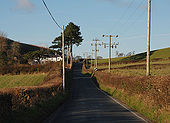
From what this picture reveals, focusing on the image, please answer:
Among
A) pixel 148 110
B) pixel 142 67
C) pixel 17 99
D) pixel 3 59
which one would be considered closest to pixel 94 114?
pixel 148 110

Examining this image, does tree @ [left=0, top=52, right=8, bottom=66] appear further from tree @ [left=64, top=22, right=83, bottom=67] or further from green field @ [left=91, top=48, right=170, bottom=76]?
green field @ [left=91, top=48, right=170, bottom=76]

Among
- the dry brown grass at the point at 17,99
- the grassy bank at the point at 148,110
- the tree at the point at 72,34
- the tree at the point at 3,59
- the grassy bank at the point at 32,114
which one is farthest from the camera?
the tree at the point at 72,34

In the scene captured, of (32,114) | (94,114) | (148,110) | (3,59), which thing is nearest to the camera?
(32,114)

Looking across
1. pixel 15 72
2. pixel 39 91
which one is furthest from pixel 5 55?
pixel 39 91

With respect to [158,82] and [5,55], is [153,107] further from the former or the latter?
[5,55]

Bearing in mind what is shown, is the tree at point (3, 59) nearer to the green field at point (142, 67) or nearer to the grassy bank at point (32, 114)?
the green field at point (142, 67)

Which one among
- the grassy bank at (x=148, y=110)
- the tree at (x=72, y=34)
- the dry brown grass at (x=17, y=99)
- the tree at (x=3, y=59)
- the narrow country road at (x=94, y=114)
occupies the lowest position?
the narrow country road at (x=94, y=114)

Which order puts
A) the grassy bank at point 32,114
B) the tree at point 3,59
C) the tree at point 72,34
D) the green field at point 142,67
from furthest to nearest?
the tree at point 72,34 < the tree at point 3,59 < the green field at point 142,67 < the grassy bank at point 32,114

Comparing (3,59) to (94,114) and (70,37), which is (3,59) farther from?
(94,114)

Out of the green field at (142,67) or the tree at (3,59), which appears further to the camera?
the tree at (3,59)

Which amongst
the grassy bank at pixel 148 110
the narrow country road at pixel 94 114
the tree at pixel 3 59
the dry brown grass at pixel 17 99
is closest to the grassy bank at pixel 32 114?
the dry brown grass at pixel 17 99

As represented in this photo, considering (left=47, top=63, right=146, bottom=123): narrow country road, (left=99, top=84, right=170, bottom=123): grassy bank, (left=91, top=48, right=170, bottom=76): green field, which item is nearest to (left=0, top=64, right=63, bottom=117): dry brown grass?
(left=47, top=63, right=146, bottom=123): narrow country road

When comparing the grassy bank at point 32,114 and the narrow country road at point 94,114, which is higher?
the grassy bank at point 32,114

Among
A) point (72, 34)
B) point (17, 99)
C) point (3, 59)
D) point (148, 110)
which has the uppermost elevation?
point (72, 34)
